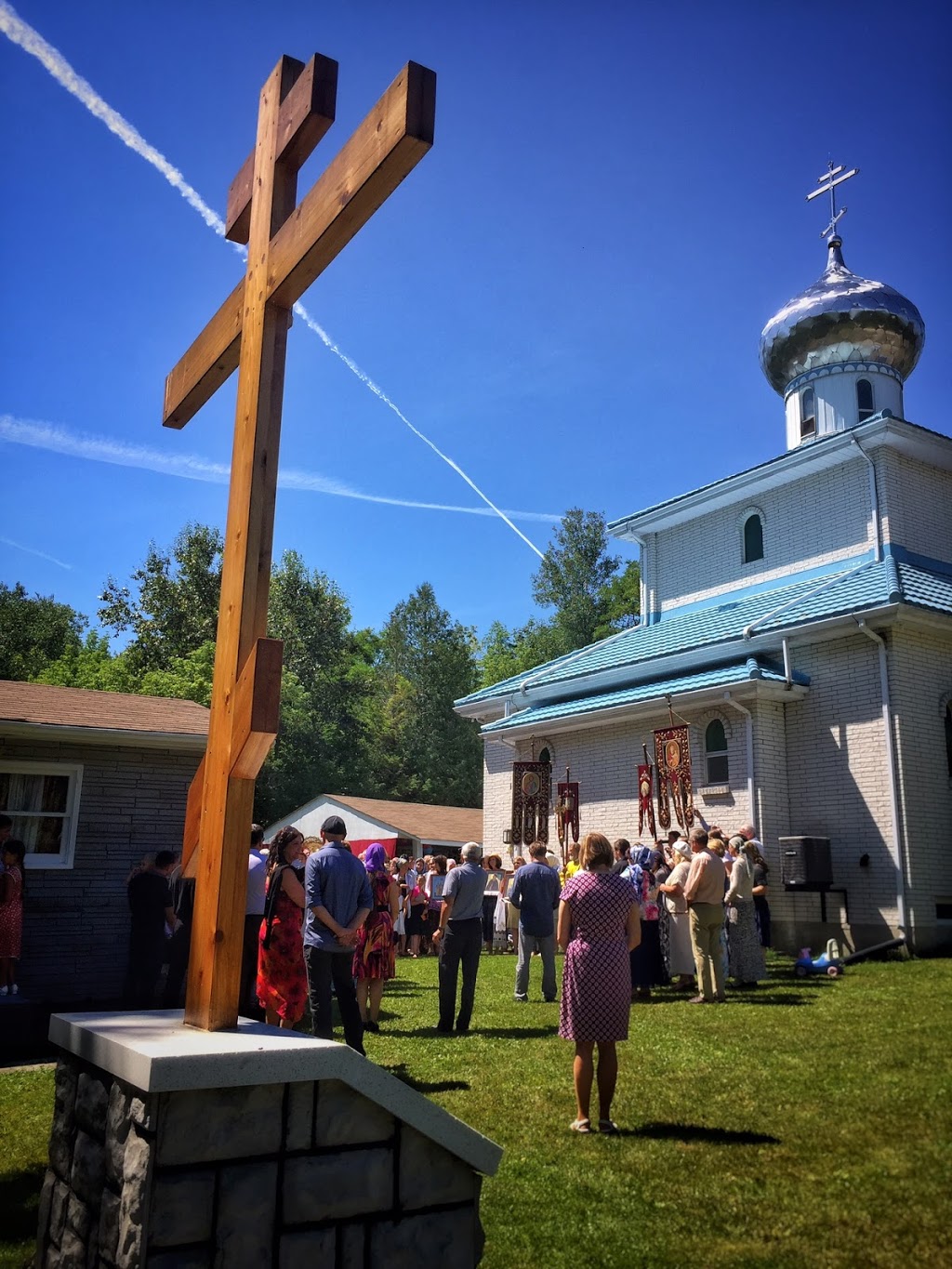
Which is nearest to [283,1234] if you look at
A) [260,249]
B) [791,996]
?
[260,249]

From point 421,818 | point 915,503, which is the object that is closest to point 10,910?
point 915,503

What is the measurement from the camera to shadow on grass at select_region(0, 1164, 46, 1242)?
14.1 ft

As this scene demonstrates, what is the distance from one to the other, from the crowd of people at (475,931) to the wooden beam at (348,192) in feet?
12.9

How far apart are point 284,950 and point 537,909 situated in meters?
4.33

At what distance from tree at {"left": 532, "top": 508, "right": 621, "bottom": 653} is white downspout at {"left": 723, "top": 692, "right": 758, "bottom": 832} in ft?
107

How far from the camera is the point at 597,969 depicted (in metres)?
6.07

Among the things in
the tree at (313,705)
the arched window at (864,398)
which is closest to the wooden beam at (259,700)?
the arched window at (864,398)

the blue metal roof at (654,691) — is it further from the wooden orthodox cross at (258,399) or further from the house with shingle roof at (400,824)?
the house with shingle roof at (400,824)

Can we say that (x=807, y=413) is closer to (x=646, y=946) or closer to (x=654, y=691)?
(x=654, y=691)

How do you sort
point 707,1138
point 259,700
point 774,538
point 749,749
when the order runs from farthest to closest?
point 774,538 → point 749,749 → point 707,1138 → point 259,700

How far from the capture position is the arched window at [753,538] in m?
20.9

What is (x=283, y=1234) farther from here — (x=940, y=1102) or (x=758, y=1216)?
(x=940, y=1102)

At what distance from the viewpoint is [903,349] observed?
2148 centimetres

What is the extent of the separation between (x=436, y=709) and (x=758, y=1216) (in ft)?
163
